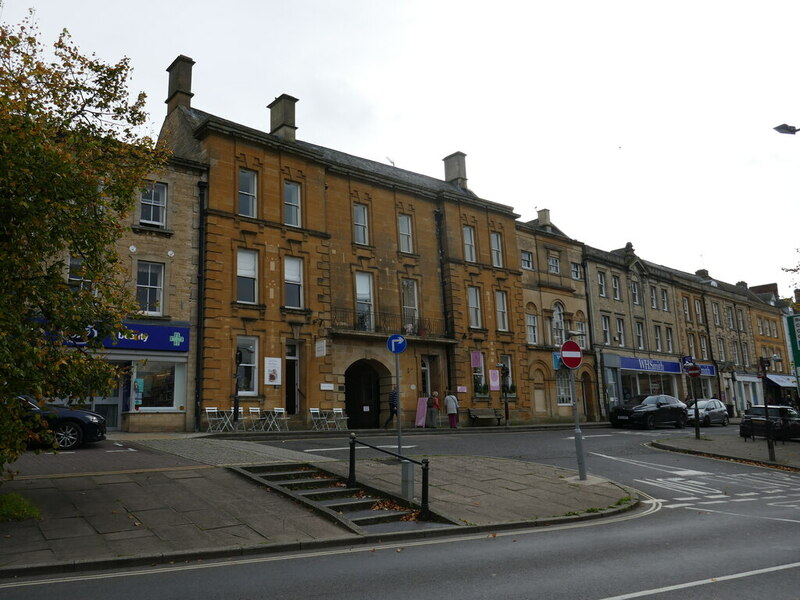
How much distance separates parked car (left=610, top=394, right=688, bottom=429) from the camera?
30266 millimetres

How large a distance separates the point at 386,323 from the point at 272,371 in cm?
686

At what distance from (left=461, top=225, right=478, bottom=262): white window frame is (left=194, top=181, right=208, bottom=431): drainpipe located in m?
15.0

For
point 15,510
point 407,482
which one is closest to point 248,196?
point 407,482

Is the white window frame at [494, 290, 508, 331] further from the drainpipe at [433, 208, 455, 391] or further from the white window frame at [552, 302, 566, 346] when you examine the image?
the white window frame at [552, 302, 566, 346]

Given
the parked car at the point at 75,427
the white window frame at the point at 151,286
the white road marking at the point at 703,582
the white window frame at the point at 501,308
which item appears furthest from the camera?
the white window frame at the point at 501,308

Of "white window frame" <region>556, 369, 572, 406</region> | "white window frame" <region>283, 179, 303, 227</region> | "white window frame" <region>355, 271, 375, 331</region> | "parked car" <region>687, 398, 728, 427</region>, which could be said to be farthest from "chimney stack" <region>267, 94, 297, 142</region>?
"parked car" <region>687, 398, 728, 427</region>

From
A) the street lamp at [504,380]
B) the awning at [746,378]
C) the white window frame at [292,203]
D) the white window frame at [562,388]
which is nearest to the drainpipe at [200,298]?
the white window frame at [292,203]

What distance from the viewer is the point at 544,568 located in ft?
23.6

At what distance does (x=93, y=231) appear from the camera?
31.6ft

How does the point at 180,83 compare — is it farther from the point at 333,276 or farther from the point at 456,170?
the point at 456,170

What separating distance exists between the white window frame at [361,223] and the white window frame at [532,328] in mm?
12162

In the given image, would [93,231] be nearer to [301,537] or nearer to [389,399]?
[301,537]

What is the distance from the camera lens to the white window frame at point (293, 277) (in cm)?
2703

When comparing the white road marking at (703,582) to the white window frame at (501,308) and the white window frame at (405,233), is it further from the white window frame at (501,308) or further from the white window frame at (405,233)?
the white window frame at (501,308)
